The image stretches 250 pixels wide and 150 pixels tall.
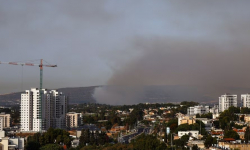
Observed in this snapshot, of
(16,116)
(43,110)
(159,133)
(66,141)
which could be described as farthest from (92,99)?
(66,141)

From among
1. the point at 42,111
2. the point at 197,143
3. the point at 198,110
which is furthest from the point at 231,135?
the point at 198,110

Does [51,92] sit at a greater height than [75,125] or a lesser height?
greater

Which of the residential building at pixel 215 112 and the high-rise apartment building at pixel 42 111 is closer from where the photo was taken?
the high-rise apartment building at pixel 42 111

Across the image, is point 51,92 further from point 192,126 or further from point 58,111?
point 192,126

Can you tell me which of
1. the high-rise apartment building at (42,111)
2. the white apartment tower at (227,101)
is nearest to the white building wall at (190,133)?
the high-rise apartment building at (42,111)

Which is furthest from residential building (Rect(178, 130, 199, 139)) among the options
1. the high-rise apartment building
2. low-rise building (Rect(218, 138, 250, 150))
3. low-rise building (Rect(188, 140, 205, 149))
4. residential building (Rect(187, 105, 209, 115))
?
residential building (Rect(187, 105, 209, 115))

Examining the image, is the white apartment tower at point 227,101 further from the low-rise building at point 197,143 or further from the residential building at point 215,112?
the low-rise building at point 197,143

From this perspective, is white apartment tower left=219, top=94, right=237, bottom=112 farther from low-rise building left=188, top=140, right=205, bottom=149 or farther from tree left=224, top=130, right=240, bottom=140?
low-rise building left=188, top=140, right=205, bottom=149

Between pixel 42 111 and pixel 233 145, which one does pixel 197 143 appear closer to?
pixel 233 145
